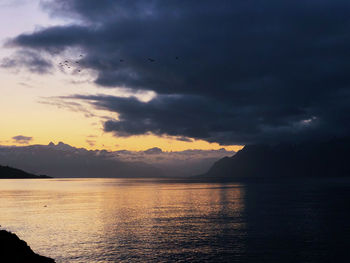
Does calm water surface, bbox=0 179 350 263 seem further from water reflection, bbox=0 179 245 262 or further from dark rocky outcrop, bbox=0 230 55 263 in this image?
dark rocky outcrop, bbox=0 230 55 263

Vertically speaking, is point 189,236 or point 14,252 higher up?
point 14,252

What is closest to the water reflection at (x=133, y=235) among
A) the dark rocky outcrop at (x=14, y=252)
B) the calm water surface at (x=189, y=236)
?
the calm water surface at (x=189, y=236)

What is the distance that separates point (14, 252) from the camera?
48.3m

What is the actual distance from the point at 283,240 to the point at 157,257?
28873mm

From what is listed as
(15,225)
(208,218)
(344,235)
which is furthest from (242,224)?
(15,225)

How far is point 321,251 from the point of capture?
201 ft

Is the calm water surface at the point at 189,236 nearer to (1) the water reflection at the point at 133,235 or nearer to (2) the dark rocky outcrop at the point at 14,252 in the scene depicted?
(1) the water reflection at the point at 133,235

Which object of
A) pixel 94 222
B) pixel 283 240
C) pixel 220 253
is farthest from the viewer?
pixel 94 222

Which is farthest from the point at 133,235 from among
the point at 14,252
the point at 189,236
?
the point at 14,252

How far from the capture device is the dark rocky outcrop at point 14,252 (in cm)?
4633

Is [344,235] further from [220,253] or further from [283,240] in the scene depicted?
[220,253]

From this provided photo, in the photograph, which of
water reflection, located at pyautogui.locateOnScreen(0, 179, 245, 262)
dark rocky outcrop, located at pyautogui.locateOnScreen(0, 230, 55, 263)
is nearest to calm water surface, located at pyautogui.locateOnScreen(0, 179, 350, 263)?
water reflection, located at pyautogui.locateOnScreen(0, 179, 245, 262)

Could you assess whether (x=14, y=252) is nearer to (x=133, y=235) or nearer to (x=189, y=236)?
(x=133, y=235)

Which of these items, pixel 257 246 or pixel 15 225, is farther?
pixel 15 225
